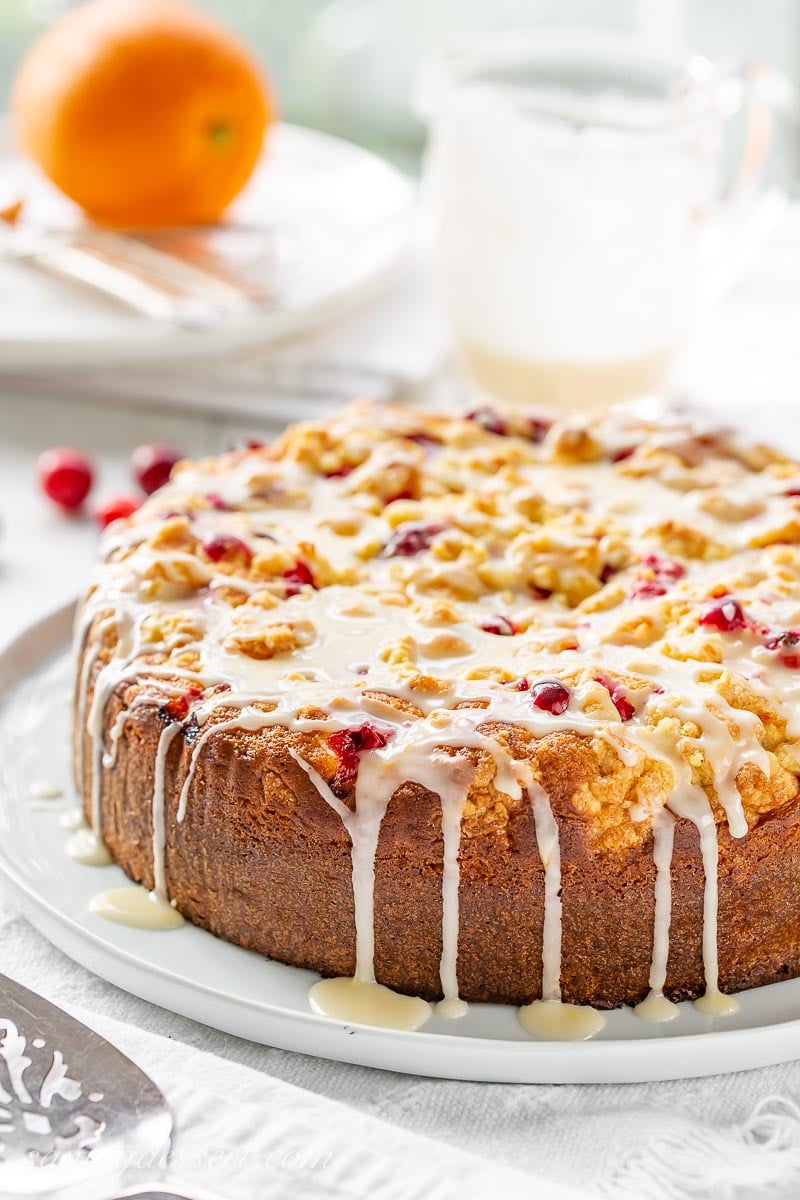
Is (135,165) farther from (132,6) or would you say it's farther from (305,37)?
(305,37)

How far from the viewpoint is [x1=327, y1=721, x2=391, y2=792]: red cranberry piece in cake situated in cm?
179

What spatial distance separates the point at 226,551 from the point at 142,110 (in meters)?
1.87

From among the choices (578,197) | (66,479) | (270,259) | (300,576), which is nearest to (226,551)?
(300,576)

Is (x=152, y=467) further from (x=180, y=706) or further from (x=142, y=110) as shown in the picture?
(x=180, y=706)

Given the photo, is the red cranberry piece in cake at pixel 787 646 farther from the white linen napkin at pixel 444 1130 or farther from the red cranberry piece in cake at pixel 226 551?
the red cranberry piece in cake at pixel 226 551

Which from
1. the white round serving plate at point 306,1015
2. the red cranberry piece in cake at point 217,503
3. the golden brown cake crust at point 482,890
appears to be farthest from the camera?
the red cranberry piece in cake at point 217,503

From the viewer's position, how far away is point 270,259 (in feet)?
12.6

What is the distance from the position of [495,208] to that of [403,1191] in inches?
88.3

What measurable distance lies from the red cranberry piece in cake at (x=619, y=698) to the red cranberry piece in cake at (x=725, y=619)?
0.67 ft

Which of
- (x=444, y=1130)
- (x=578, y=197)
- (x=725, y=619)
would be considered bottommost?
(x=444, y=1130)

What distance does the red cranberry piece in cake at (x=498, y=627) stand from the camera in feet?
6.81

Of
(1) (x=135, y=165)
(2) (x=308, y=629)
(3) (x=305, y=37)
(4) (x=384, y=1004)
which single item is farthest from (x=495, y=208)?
(3) (x=305, y=37)

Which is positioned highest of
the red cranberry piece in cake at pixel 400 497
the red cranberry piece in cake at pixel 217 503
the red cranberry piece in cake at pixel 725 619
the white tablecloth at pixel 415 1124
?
the red cranberry piece in cake at pixel 725 619

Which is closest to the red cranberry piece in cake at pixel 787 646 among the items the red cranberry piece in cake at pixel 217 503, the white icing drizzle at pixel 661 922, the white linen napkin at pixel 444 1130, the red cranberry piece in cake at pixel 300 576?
the white icing drizzle at pixel 661 922
